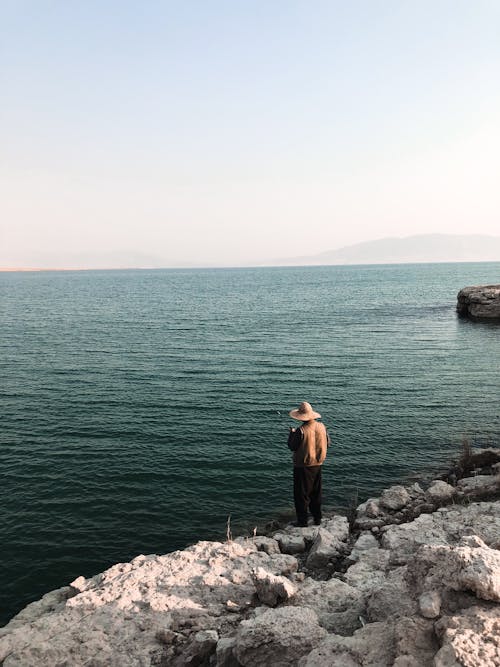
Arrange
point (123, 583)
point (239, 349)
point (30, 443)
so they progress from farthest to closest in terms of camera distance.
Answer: point (239, 349) < point (30, 443) < point (123, 583)

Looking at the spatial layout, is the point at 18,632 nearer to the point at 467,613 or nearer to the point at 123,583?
the point at 123,583

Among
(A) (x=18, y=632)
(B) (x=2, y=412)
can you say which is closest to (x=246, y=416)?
(B) (x=2, y=412)

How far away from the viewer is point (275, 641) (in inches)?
229

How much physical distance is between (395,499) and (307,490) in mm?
3250

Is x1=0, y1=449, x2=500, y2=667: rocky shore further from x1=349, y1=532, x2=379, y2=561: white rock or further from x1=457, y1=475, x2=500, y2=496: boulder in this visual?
x1=457, y1=475, x2=500, y2=496: boulder

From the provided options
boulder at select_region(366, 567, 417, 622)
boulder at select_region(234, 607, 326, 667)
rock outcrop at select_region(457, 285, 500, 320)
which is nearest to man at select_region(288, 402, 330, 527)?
boulder at select_region(366, 567, 417, 622)

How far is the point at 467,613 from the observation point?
5.29 meters

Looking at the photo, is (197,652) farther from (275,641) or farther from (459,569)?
(459,569)

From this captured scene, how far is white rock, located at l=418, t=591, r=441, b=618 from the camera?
5.49 metres

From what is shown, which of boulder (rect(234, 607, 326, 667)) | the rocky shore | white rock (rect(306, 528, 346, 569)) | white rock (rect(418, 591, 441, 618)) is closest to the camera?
the rocky shore

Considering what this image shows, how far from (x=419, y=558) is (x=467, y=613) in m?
1.17

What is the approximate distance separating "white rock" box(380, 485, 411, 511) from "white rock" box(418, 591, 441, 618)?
23.7ft

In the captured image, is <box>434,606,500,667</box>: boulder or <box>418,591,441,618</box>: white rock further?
<box>418,591,441,618</box>: white rock

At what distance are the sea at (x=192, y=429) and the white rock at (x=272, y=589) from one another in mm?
3784
